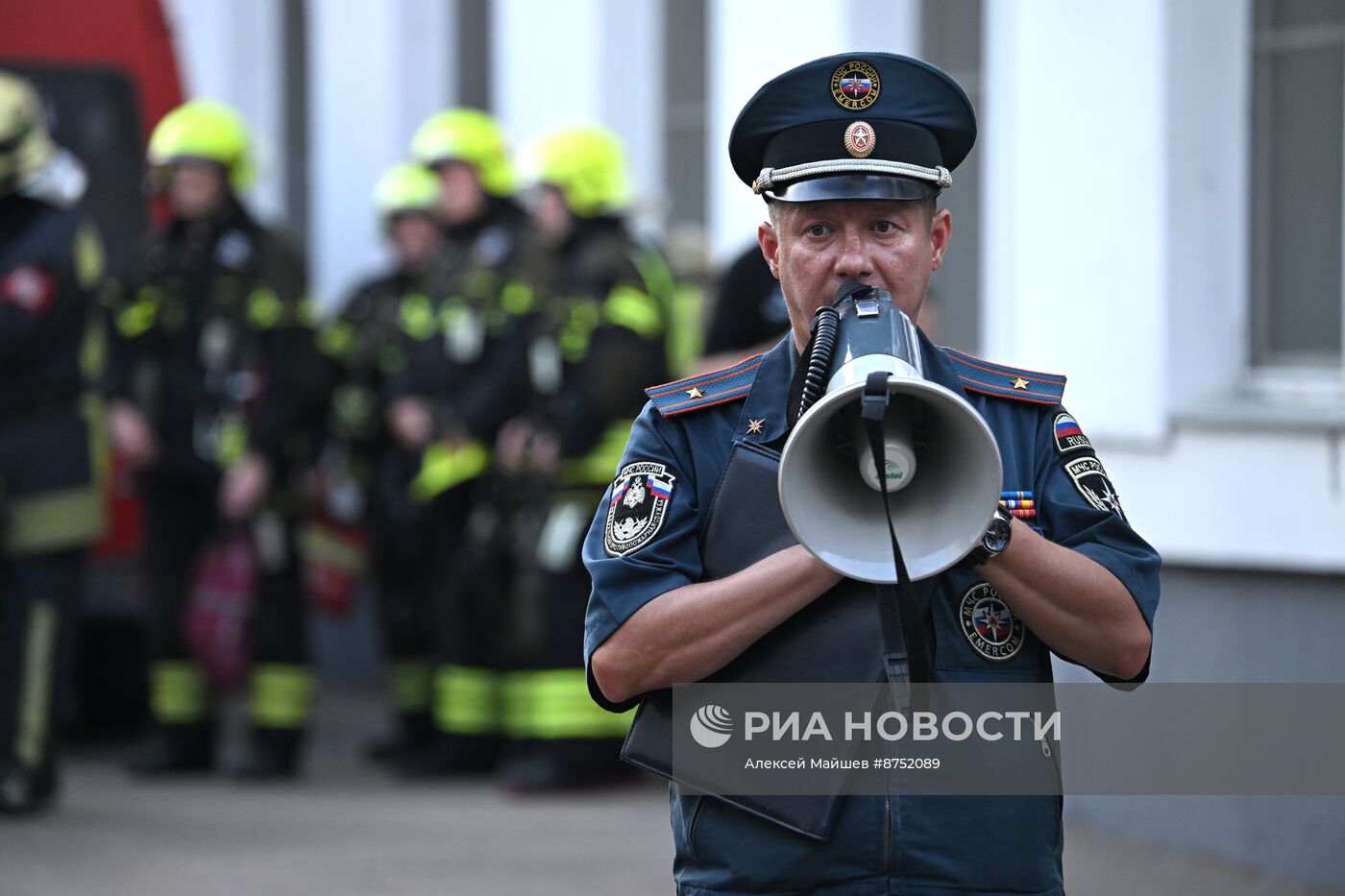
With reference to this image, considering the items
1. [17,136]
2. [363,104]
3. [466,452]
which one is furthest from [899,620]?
[363,104]

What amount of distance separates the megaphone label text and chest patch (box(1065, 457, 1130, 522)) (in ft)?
0.06

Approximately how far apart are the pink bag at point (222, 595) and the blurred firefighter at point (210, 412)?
0.11 feet

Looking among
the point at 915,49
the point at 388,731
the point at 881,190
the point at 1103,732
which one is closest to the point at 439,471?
the point at 388,731

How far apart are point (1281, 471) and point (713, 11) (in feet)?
12.6

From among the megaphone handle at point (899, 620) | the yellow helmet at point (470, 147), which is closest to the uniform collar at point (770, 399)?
the megaphone handle at point (899, 620)

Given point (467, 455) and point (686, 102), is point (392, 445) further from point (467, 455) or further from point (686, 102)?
point (686, 102)

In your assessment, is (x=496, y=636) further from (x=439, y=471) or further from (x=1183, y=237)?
(x=1183, y=237)

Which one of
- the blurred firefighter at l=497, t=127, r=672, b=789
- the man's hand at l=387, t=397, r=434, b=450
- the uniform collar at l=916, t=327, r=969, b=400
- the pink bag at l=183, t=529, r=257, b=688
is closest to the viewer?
the uniform collar at l=916, t=327, r=969, b=400

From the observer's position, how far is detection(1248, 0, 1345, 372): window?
19.6 feet

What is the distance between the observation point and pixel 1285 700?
5.48 m

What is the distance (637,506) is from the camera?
2498mm

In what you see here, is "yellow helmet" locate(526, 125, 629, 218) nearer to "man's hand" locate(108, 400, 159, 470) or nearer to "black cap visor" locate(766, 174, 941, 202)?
"man's hand" locate(108, 400, 159, 470)

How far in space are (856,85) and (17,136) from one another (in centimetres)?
504

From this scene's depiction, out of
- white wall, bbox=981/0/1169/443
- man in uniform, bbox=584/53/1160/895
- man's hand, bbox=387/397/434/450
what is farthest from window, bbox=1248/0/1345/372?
man in uniform, bbox=584/53/1160/895
